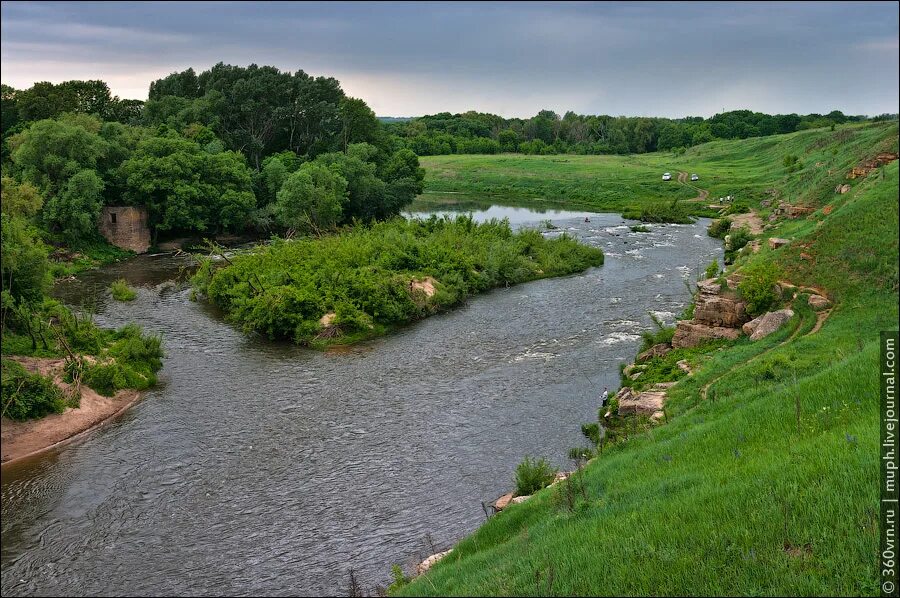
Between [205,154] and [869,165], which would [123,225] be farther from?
[869,165]

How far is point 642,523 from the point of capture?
41.7ft

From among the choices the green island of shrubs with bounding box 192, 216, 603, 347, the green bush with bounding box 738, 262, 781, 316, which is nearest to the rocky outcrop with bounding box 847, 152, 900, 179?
the green bush with bounding box 738, 262, 781, 316

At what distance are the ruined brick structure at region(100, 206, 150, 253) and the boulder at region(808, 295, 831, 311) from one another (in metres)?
52.7

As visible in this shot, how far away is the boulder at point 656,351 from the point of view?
1215 inches

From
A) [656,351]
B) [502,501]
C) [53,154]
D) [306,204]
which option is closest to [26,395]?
[502,501]

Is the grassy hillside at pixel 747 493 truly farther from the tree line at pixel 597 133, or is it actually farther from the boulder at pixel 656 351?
the tree line at pixel 597 133

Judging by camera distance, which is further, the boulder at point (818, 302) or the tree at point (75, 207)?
the tree at point (75, 207)

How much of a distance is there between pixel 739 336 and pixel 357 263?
81.8 feet

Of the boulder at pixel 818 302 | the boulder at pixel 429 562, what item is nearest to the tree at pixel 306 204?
the boulder at pixel 818 302

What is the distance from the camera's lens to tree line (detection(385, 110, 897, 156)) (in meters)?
160

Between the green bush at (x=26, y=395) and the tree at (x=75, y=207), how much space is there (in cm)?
3179

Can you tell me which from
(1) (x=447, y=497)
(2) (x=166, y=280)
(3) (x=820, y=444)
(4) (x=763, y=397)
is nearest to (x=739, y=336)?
(4) (x=763, y=397)

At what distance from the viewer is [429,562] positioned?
1764cm

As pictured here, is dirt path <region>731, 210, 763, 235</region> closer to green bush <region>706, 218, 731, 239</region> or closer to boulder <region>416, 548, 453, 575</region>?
green bush <region>706, 218, 731, 239</region>
